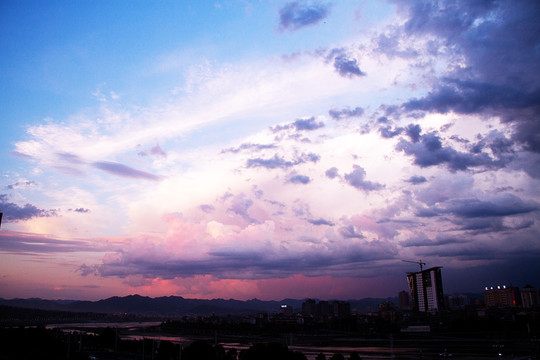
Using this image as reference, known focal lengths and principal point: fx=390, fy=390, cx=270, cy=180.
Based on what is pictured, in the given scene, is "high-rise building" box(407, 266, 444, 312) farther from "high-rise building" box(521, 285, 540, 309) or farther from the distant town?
"high-rise building" box(521, 285, 540, 309)

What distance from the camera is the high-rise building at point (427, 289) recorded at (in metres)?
140

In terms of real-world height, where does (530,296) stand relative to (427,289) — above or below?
below

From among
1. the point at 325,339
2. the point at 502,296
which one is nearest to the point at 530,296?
the point at 502,296

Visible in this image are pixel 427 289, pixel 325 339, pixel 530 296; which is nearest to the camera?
pixel 325 339

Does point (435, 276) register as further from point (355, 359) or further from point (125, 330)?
point (355, 359)

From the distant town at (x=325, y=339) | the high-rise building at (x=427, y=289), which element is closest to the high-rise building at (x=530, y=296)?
the distant town at (x=325, y=339)

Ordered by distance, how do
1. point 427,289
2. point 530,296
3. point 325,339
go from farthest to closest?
1. point 427,289
2. point 530,296
3. point 325,339

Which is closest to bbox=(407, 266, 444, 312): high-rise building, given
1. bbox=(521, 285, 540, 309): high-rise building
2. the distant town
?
the distant town

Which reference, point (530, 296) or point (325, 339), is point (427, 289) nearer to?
point (530, 296)

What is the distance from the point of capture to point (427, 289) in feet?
474

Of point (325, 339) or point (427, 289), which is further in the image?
point (427, 289)

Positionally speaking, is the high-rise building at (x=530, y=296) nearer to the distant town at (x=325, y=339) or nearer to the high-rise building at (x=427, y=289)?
the distant town at (x=325, y=339)

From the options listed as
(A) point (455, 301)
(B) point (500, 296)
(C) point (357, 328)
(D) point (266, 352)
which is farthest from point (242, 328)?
(A) point (455, 301)

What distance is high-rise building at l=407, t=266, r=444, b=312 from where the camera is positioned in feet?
459
